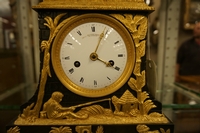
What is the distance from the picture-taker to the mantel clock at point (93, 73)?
59 cm

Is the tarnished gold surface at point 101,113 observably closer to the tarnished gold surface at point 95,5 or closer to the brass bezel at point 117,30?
the brass bezel at point 117,30

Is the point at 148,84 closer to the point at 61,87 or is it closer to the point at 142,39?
the point at 142,39

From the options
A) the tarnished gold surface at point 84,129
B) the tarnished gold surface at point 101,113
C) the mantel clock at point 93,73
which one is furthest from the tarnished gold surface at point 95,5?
the tarnished gold surface at point 84,129

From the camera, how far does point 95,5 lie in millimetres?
581

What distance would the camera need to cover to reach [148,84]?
70cm

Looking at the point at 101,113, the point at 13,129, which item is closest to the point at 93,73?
the point at 101,113

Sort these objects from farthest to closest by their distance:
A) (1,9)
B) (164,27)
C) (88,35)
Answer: (1,9)
(164,27)
(88,35)

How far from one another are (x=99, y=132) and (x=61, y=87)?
0.19m

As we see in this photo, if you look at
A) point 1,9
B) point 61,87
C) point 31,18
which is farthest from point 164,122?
point 1,9

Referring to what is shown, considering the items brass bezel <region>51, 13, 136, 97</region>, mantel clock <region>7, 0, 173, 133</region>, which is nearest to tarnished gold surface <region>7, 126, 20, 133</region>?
mantel clock <region>7, 0, 173, 133</region>

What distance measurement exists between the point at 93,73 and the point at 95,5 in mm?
218

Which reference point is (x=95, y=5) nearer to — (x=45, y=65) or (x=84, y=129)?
(x=45, y=65)

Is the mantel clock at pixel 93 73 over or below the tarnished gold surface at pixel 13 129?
over

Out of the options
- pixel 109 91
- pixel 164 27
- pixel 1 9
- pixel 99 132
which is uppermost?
pixel 1 9
